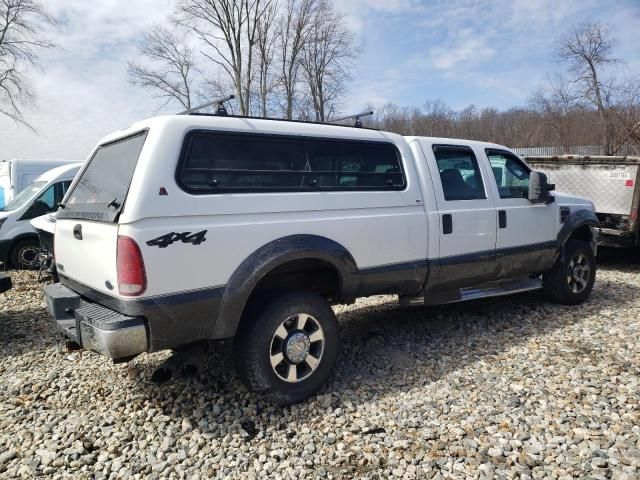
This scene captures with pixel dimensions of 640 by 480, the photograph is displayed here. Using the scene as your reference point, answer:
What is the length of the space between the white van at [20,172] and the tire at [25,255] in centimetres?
393

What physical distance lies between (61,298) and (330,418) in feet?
6.92

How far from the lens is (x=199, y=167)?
3055 millimetres

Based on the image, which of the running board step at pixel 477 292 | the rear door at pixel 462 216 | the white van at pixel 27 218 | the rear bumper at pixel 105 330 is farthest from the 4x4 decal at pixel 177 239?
the white van at pixel 27 218

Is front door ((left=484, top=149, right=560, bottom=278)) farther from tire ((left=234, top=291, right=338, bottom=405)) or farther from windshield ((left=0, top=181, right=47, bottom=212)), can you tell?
windshield ((left=0, top=181, right=47, bottom=212))

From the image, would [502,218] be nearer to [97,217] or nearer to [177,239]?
[177,239]

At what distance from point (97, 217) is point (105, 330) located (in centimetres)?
77

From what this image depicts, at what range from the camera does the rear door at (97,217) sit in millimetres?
2943

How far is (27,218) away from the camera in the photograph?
8773 mm

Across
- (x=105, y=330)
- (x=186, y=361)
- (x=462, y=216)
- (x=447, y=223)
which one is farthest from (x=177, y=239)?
(x=462, y=216)

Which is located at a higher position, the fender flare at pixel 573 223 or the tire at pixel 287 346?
the fender flare at pixel 573 223

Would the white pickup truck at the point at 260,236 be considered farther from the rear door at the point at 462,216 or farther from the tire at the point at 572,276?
the tire at the point at 572,276

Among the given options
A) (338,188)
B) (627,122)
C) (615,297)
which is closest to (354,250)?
(338,188)

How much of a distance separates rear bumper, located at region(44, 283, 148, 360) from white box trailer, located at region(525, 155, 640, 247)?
800cm

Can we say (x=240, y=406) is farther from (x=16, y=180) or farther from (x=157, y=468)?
(x=16, y=180)
